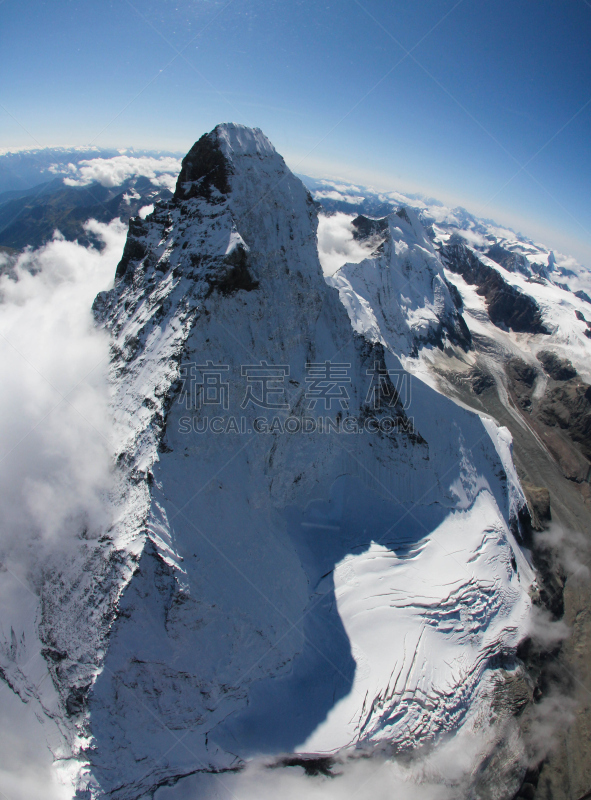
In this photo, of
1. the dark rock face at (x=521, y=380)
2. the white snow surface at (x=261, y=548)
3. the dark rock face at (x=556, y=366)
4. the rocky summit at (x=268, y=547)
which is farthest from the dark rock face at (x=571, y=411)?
the white snow surface at (x=261, y=548)

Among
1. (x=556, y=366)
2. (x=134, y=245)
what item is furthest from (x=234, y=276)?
(x=556, y=366)

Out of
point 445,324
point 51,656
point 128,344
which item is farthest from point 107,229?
point 51,656

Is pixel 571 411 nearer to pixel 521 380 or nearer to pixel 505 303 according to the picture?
A: pixel 521 380

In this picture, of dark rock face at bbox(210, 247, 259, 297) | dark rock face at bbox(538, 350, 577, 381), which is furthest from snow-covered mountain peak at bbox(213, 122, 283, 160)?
dark rock face at bbox(538, 350, 577, 381)

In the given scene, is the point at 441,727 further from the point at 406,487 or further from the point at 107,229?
the point at 107,229

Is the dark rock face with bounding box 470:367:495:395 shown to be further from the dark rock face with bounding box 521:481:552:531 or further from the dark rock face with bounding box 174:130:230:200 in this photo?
the dark rock face with bounding box 174:130:230:200

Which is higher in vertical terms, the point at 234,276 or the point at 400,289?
the point at 400,289
